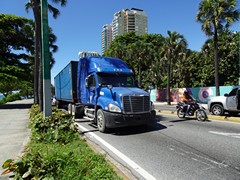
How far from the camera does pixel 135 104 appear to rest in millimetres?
9094

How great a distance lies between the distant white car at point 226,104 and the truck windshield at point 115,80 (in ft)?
19.4

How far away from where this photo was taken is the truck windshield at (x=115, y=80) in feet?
34.4

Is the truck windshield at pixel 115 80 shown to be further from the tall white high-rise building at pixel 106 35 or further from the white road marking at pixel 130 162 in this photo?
the tall white high-rise building at pixel 106 35

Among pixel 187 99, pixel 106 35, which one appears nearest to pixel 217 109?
pixel 187 99

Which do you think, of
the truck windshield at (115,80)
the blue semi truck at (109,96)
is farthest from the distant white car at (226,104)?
the truck windshield at (115,80)

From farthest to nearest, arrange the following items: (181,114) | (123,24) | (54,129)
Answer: (123,24) < (181,114) < (54,129)

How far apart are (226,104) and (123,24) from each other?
5269 inches

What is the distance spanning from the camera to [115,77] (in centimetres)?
1077

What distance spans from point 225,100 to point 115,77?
6949mm

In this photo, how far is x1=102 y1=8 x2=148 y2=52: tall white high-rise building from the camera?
5477 inches

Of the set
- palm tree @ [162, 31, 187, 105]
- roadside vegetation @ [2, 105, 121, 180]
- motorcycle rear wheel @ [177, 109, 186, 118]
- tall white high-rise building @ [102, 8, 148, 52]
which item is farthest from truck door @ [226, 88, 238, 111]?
tall white high-rise building @ [102, 8, 148, 52]

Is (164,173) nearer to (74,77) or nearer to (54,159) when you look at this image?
(54,159)

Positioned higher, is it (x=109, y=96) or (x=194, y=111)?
(x=109, y=96)

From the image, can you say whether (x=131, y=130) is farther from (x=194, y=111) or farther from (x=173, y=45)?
(x=173, y=45)
